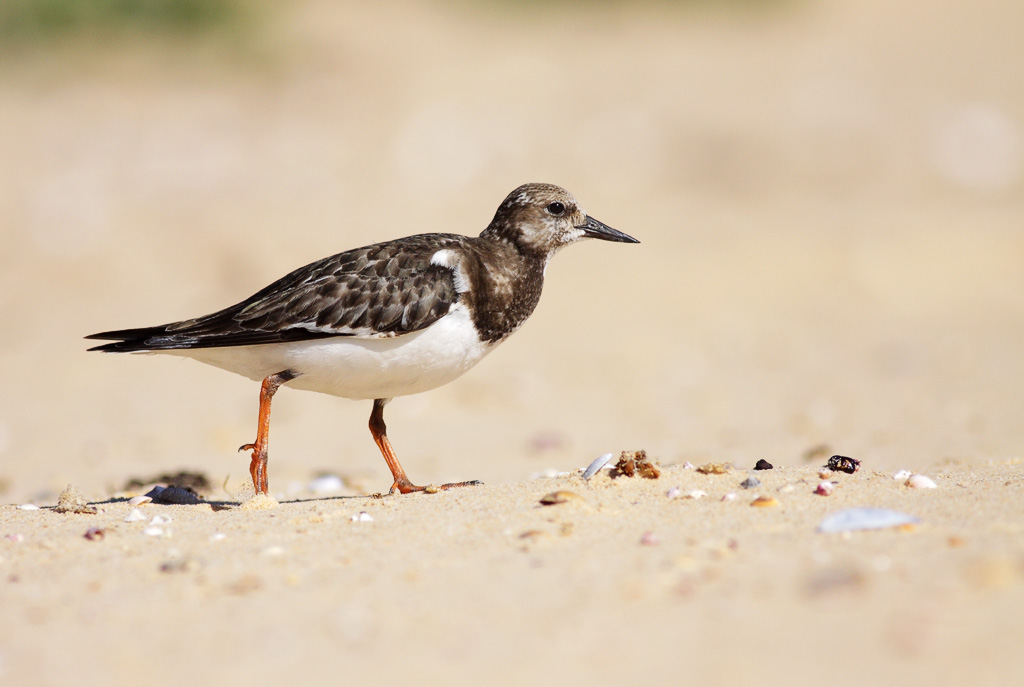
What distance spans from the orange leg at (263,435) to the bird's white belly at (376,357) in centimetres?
6

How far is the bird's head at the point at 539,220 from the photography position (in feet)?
22.4

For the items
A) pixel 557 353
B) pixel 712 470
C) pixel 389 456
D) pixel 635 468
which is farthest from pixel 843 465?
pixel 557 353

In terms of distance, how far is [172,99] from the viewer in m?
18.5

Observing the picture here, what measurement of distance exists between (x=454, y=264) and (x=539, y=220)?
862 mm

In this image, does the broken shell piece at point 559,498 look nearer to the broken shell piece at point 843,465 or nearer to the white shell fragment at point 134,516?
the broken shell piece at point 843,465

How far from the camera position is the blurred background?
981 cm

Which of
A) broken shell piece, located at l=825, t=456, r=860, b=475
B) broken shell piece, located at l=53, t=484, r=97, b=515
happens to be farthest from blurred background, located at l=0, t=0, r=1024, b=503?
broken shell piece, located at l=53, t=484, r=97, b=515

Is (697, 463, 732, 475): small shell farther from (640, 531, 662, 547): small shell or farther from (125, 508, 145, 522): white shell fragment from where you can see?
(125, 508, 145, 522): white shell fragment

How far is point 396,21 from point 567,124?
828 cm

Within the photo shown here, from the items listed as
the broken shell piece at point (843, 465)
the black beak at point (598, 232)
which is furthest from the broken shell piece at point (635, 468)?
the black beak at point (598, 232)

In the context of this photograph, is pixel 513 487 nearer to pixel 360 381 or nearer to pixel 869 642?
pixel 360 381

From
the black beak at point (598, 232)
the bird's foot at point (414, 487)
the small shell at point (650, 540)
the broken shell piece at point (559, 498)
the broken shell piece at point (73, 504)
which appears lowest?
the bird's foot at point (414, 487)

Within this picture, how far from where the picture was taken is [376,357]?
19.9ft

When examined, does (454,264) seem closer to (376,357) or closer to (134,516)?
(376,357)
